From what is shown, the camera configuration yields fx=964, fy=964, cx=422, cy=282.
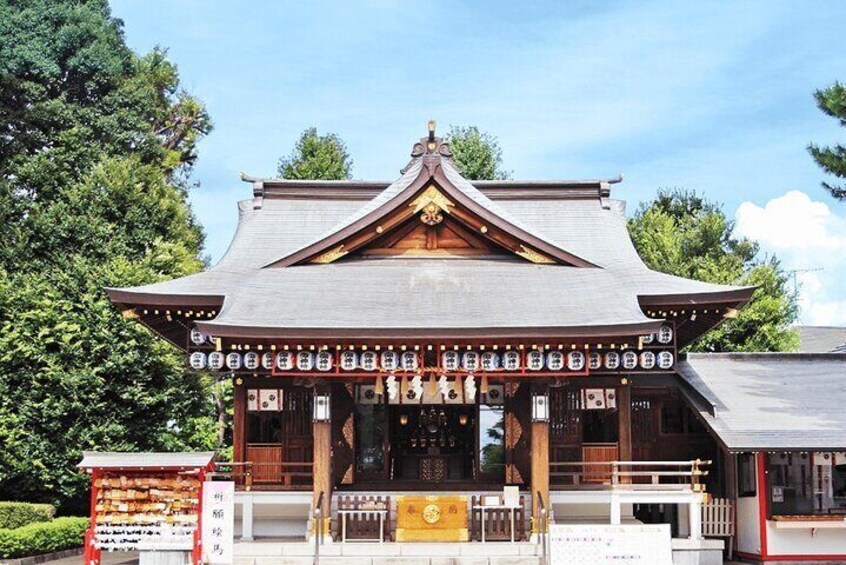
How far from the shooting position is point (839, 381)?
23.8 metres

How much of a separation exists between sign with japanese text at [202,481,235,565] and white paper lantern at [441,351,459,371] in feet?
17.0

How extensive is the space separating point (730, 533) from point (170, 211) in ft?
67.4

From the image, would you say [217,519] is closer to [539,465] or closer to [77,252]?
Result: [539,465]

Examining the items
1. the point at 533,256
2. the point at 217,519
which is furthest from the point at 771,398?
the point at 217,519

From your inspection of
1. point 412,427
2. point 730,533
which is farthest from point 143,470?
point 730,533

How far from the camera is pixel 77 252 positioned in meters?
30.7

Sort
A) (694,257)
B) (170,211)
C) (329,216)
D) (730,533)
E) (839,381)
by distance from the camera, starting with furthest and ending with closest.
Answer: (694,257)
(170,211)
(329,216)
(839,381)
(730,533)

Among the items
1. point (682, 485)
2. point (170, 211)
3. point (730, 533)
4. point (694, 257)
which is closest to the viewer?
point (682, 485)

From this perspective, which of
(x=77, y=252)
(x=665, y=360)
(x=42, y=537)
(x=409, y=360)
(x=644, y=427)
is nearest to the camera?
(x=409, y=360)

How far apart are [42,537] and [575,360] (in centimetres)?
1340

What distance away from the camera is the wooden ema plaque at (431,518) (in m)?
20.0

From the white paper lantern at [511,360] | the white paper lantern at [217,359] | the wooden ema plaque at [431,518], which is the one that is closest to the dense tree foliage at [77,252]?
the white paper lantern at [217,359]

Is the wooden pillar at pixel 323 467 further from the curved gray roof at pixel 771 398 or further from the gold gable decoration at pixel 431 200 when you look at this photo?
the curved gray roof at pixel 771 398

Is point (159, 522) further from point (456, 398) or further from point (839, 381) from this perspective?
point (839, 381)
